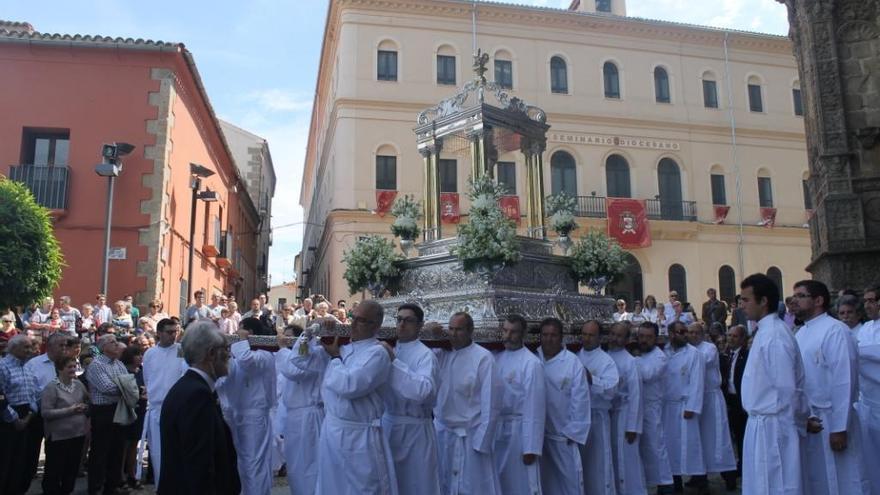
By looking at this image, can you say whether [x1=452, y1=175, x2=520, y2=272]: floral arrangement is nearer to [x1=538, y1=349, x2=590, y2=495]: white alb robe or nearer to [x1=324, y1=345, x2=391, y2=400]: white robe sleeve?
[x1=538, y1=349, x2=590, y2=495]: white alb robe

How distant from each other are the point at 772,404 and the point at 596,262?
15.9ft

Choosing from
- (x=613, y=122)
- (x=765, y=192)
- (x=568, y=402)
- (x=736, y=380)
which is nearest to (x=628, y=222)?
(x=613, y=122)

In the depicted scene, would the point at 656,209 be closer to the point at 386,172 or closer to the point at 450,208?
the point at 450,208

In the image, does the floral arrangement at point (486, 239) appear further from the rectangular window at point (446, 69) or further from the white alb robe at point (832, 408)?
the rectangular window at point (446, 69)

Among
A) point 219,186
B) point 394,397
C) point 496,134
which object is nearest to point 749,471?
point 394,397

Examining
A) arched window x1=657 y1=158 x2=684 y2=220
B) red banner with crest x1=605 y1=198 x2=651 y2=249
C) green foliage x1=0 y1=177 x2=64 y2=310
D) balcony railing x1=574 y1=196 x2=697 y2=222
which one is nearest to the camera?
green foliage x1=0 y1=177 x2=64 y2=310

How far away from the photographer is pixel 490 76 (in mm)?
26312

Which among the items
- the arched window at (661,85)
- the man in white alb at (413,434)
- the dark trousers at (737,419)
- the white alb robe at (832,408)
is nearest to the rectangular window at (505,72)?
the arched window at (661,85)

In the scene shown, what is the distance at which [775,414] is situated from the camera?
4.92m

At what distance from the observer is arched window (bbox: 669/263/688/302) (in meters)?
27.3

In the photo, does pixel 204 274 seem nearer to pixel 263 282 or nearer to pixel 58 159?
pixel 58 159

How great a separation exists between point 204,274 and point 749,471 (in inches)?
752

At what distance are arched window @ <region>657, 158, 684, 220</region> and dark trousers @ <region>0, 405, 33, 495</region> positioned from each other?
78.6ft

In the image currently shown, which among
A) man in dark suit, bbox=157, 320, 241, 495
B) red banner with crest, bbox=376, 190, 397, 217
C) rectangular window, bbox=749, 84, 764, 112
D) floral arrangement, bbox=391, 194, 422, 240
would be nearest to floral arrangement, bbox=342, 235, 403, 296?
floral arrangement, bbox=391, 194, 422, 240
